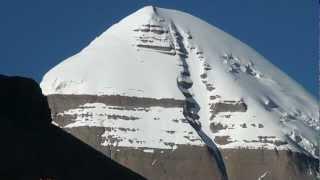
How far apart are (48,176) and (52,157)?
2820 millimetres

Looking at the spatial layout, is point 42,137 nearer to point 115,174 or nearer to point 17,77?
point 115,174

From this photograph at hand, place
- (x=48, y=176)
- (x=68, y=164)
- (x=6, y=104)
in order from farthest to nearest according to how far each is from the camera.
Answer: (x=6, y=104)
(x=68, y=164)
(x=48, y=176)

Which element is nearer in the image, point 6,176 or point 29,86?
point 6,176

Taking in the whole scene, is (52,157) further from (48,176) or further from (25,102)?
(25,102)

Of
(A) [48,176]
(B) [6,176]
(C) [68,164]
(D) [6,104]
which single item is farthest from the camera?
(D) [6,104]

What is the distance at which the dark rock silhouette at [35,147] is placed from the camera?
52.7 m

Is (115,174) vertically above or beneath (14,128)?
beneath

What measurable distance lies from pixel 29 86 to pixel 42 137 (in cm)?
887

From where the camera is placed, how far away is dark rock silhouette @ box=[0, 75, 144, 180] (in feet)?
173

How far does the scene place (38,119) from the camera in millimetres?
63719

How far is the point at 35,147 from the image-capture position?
5569 centimetres

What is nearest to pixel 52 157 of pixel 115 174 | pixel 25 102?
pixel 115 174

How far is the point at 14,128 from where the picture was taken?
56.6m

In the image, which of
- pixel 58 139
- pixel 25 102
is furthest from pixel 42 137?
pixel 25 102
